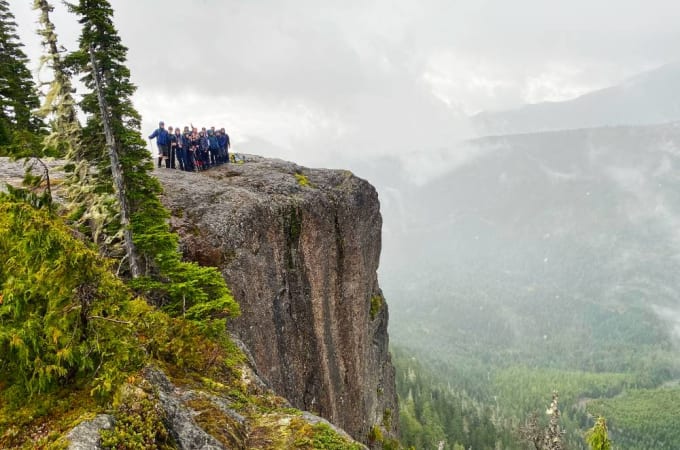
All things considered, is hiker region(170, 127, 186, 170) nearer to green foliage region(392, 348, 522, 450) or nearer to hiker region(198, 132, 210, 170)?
hiker region(198, 132, 210, 170)

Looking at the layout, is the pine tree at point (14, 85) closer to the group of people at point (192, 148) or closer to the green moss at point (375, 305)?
the group of people at point (192, 148)

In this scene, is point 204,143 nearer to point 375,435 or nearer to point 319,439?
point 319,439

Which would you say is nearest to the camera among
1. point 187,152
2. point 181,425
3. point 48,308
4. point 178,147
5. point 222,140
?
point 48,308

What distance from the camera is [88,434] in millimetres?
8008

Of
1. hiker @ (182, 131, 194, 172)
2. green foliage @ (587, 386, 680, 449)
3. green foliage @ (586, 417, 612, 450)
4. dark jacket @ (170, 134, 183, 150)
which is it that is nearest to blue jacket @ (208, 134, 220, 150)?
hiker @ (182, 131, 194, 172)

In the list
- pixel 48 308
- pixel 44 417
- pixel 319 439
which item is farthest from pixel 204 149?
pixel 44 417

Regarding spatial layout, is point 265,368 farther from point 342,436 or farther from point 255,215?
point 342,436

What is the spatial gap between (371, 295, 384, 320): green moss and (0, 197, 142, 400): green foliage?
36.1 metres

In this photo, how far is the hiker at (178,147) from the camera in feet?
104

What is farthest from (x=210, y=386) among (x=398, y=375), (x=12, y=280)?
(x=398, y=375)

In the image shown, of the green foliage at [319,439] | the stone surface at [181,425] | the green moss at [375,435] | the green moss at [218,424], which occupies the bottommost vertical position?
the green moss at [375,435]

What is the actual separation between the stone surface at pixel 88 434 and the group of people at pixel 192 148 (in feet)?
83.5

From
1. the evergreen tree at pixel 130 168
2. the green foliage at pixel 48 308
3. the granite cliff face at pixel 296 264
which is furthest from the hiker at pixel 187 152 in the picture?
the green foliage at pixel 48 308

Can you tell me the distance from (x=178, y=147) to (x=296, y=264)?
13063mm
